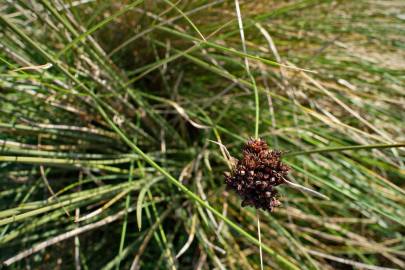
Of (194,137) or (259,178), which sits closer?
(259,178)

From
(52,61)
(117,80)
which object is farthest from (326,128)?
(52,61)

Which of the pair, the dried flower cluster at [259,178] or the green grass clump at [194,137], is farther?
the green grass clump at [194,137]

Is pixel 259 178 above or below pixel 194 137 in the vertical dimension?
below

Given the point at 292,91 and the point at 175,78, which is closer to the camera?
the point at 292,91

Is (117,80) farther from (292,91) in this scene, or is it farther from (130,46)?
(292,91)
